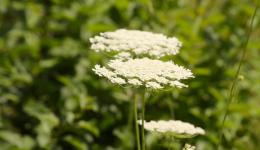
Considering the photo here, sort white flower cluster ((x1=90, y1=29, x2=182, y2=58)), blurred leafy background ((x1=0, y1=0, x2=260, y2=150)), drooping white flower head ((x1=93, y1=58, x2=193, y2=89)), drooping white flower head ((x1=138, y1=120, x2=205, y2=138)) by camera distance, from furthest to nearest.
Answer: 1. blurred leafy background ((x1=0, y1=0, x2=260, y2=150))
2. white flower cluster ((x1=90, y1=29, x2=182, y2=58))
3. drooping white flower head ((x1=138, y1=120, x2=205, y2=138))
4. drooping white flower head ((x1=93, y1=58, x2=193, y2=89))

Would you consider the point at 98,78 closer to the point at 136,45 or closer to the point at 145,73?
the point at 136,45

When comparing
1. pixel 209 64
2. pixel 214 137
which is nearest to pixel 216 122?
pixel 214 137

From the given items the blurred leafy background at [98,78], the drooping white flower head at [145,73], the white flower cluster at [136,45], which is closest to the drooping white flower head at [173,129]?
the drooping white flower head at [145,73]

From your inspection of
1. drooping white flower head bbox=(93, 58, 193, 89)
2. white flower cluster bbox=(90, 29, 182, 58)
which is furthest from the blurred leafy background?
drooping white flower head bbox=(93, 58, 193, 89)

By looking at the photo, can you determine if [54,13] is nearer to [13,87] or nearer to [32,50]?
[32,50]

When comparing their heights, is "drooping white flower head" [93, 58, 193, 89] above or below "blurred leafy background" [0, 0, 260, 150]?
below

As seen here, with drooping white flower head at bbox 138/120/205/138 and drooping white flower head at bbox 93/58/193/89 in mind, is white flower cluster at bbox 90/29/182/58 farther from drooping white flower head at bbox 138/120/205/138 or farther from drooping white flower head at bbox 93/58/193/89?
drooping white flower head at bbox 138/120/205/138

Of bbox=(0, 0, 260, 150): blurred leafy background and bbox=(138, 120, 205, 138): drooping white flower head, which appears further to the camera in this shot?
bbox=(0, 0, 260, 150): blurred leafy background
